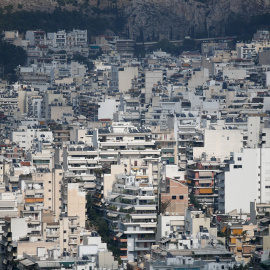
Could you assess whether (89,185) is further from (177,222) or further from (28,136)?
(28,136)

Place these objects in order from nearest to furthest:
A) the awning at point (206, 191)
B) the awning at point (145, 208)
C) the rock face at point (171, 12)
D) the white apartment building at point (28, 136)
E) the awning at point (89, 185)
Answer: the awning at point (145, 208) < the awning at point (89, 185) < the awning at point (206, 191) < the white apartment building at point (28, 136) < the rock face at point (171, 12)

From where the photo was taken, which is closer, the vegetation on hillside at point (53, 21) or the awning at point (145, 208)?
the awning at point (145, 208)

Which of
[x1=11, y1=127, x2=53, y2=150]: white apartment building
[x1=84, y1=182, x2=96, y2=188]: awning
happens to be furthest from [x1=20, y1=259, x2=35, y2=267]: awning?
[x1=11, y1=127, x2=53, y2=150]: white apartment building

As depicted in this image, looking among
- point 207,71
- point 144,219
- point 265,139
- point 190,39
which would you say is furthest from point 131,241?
point 190,39

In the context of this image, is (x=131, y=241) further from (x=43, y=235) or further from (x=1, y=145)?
(x=1, y=145)

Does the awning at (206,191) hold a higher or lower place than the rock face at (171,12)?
lower

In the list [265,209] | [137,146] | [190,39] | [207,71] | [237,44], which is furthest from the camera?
[190,39]

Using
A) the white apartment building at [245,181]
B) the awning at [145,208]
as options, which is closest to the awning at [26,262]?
the awning at [145,208]

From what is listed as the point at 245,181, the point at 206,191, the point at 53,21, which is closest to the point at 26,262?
the point at 245,181

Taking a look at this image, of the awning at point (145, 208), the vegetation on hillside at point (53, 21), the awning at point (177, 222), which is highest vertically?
the vegetation on hillside at point (53, 21)

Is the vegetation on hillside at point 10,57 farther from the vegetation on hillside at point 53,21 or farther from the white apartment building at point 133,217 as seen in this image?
the white apartment building at point 133,217
